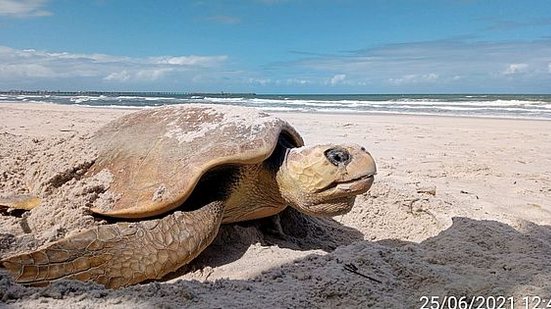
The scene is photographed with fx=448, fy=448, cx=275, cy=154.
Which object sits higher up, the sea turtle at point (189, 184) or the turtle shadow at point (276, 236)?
the sea turtle at point (189, 184)

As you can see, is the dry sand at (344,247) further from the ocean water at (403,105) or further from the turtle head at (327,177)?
the ocean water at (403,105)

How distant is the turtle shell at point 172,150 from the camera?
2395 millimetres

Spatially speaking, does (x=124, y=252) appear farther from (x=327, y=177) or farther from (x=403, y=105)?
(x=403, y=105)

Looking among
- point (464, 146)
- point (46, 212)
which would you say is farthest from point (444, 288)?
point (464, 146)

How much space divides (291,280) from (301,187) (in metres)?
0.65

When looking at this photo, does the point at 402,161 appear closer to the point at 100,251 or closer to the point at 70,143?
the point at 70,143

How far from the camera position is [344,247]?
2465mm

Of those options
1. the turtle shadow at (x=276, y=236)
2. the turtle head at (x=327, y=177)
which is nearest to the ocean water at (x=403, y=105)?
the turtle shadow at (x=276, y=236)

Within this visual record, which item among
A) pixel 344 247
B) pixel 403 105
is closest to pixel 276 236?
pixel 344 247

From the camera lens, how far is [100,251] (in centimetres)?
206

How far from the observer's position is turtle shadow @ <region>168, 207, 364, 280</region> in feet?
8.32
